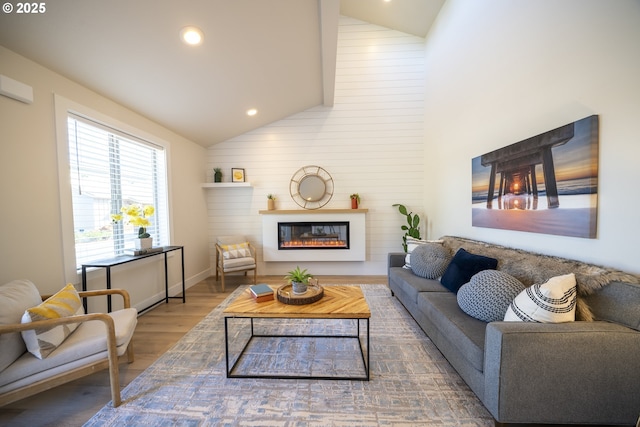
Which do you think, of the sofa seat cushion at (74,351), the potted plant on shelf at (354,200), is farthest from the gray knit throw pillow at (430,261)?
the sofa seat cushion at (74,351)

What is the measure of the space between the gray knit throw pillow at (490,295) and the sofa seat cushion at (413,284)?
525 mm

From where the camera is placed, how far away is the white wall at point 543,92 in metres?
1.45

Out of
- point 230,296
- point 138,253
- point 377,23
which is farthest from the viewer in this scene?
point 377,23

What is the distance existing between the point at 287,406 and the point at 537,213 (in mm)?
2481

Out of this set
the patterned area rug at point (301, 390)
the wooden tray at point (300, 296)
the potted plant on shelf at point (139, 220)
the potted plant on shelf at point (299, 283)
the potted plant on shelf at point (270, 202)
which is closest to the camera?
the patterned area rug at point (301, 390)

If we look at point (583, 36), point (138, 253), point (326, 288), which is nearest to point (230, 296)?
point (138, 253)

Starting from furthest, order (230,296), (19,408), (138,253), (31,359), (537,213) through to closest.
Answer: (230,296) → (138,253) → (537,213) → (19,408) → (31,359)

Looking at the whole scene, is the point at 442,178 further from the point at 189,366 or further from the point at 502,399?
the point at 189,366

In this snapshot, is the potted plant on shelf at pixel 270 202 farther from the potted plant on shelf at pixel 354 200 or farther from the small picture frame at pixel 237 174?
the potted plant on shelf at pixel 354 200

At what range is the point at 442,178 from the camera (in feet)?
11.8

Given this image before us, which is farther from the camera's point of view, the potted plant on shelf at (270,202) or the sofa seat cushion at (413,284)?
the potted plant on shelf at (270,202)

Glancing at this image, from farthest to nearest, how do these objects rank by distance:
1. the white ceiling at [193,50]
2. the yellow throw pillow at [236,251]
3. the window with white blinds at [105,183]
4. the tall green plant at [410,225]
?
the tall green plant at [410,225], the yellow throw pillow at [236,251], the window with white blinds at [105,183], the white ceiling at [193,50]

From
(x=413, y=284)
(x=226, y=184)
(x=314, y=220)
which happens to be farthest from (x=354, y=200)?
(x=226, y=184)

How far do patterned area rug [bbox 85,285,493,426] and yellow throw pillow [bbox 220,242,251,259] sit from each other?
163 cm
